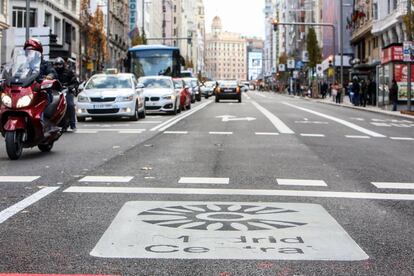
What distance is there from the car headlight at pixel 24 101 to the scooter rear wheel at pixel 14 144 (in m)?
0.43

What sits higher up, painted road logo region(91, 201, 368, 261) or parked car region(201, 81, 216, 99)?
parked car region(201, 81, 216, 99)

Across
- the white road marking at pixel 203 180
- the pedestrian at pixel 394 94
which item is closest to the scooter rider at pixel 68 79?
the white road marking at pixel 203 180

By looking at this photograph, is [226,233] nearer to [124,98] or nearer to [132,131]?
[132,131]

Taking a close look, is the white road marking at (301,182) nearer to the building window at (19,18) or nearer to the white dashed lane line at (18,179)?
the white dashed lane line at (18,179)

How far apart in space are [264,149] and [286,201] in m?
5.58

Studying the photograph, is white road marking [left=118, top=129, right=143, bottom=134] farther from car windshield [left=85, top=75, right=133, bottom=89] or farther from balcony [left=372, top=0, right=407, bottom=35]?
balcony [left=372, top=0, right=407, bottom=35]

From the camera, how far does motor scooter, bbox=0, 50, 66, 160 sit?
410 inches

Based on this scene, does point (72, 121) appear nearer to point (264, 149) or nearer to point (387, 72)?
point (264, 149)

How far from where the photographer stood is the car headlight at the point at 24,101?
10398 millimetres

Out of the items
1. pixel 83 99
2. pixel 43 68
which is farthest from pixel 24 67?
pixel 83 99

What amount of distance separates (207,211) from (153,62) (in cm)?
3119

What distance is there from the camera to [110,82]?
22.2 metres

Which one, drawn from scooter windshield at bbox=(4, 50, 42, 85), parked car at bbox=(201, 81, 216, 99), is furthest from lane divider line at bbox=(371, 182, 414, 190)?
parked car at bbox=(201, 81, 216, 99)

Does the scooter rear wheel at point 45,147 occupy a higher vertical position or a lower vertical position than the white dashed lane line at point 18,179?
higher
